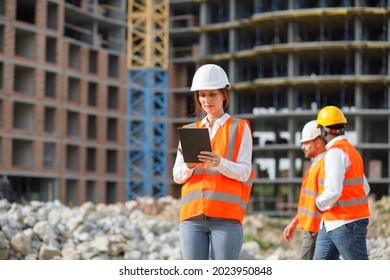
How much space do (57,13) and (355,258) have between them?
4477 cm

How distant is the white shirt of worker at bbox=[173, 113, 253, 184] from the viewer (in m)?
4.52

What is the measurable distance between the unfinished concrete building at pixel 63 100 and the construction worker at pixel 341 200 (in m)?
35.8

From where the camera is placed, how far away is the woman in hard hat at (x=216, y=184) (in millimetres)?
4551

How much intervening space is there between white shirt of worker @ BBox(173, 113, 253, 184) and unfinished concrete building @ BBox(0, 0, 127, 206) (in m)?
36.5

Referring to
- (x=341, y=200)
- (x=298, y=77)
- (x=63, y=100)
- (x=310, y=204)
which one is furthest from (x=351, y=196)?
(x=63, y=100)

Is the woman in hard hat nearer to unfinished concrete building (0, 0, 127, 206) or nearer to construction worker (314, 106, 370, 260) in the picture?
construction worker (314, 106, 370, 260)

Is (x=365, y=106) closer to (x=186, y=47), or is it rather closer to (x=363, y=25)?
(x=363, y=25)

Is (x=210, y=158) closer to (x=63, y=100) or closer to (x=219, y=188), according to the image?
(x=219, y=188)

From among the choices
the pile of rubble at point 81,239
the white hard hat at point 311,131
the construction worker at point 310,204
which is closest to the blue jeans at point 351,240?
the construction worker at point 310,204

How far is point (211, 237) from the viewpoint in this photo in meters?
4.59

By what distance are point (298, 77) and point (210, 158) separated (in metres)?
43.2

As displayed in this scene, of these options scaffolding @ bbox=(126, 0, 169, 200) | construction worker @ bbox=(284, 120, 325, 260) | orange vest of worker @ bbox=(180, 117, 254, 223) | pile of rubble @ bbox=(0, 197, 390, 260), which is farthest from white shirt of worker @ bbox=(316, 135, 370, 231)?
scaffolding @ bbox=(126, 0, 169, 200)
